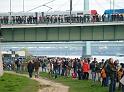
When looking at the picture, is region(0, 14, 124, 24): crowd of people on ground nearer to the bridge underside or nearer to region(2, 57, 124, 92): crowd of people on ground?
the bridge underside

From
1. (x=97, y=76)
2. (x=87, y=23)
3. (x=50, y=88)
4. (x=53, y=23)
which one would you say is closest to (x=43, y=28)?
(x=53, y=23)

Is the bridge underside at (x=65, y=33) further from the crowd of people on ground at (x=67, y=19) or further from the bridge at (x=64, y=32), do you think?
the crowd of people on ground at (x=67, y=19)

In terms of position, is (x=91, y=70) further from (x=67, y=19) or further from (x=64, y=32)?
(x=67, y=19)

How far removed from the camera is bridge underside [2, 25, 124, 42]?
53938 mm

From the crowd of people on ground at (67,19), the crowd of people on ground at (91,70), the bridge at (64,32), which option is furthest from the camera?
the crowd of people on ground at (67,19)

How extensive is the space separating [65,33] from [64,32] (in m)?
0.17

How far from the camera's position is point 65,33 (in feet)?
184

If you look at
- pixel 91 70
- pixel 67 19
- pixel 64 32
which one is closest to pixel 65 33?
pixel 64 32

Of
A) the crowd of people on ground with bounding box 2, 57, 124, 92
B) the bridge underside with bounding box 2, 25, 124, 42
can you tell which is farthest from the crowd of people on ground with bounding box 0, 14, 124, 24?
the crowd of people on ground with bounding box 2, 57, 124, 92

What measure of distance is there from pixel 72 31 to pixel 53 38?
2447 millimetres

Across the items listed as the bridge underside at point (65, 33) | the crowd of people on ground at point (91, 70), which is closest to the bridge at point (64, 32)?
the bridge underside at point (65, 33)

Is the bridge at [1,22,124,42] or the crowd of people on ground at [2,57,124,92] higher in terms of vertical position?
the bridge at [1,22,124,42]

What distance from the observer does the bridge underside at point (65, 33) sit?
2124 inches

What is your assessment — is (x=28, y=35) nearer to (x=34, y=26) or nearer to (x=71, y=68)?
(x=34, y=26)
